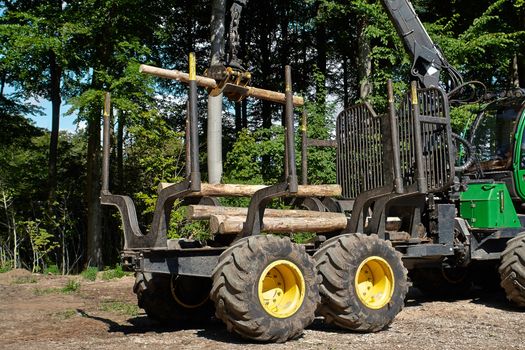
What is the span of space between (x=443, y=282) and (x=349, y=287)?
3898mm

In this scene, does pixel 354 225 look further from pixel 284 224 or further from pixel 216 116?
pixel 216 116

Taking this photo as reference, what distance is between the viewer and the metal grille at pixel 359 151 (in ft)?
28.6

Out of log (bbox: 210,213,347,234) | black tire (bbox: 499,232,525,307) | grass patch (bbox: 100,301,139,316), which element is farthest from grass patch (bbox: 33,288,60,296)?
black tire (bbox: 499,232,525,307)

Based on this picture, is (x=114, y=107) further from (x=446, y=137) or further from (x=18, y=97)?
(x=446, y=137)

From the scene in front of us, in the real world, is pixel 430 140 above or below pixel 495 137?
below

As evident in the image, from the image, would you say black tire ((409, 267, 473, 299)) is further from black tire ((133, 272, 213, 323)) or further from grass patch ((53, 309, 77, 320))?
grass patch ((53, 309, 77, 320))

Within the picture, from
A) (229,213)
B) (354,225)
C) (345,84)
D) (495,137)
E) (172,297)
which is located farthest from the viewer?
(345,84)

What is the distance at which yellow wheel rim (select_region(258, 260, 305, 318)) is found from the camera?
6289 mm

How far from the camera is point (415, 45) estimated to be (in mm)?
9906

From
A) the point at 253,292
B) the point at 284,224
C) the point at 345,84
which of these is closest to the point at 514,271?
the point at 284,224

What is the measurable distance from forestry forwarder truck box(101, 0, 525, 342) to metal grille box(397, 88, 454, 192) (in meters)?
0.02

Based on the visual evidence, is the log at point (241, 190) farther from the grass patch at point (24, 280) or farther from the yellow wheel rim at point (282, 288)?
the grass patch at point (24, 280)

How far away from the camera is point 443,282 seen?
10.0 meters

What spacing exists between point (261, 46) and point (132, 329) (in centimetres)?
2269
